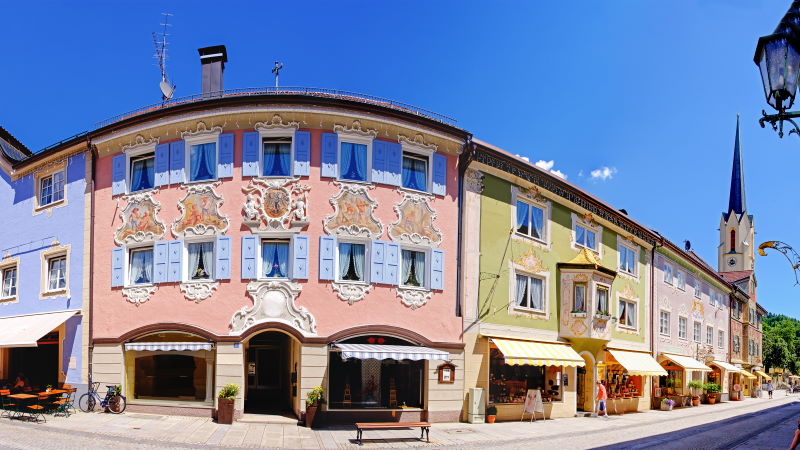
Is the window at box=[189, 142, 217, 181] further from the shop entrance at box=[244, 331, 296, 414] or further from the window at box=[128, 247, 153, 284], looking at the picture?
the shop entrance at box=[244, 331, 296, 414]

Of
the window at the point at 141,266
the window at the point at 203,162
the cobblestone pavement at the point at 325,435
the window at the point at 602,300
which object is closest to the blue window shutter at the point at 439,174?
the window at the point at 203,162

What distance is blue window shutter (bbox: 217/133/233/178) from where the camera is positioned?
2116cm

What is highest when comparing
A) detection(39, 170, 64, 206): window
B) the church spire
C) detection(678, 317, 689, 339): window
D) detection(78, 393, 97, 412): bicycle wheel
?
the church spire

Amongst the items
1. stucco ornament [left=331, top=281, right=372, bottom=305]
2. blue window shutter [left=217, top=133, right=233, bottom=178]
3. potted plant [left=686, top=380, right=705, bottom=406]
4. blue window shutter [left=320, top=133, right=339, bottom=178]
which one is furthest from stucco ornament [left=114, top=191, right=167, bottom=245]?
potted plant [left=686, top=380, right=705, bottom=406]

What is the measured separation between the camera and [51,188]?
84.3 feet

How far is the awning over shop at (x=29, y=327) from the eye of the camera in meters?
22.8

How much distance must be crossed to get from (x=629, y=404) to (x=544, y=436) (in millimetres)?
14321

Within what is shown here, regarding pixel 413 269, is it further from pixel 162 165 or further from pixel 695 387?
pixel 695 387

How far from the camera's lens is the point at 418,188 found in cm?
2247

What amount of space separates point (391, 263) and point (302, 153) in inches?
180

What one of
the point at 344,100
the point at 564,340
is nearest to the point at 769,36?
the point at 344,100

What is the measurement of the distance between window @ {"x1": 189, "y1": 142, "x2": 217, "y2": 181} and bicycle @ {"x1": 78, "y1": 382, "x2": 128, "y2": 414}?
744 centimetres

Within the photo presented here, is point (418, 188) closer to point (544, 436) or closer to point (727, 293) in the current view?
point (544, 436)

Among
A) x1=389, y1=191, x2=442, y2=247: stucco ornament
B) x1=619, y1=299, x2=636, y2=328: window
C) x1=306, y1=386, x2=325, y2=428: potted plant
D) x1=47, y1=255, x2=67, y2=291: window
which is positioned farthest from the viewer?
x1=619, y1=299, x2=636, y2=328: window
